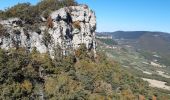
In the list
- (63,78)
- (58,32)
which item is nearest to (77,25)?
(58,32)

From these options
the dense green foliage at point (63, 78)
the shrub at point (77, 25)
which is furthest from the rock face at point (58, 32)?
the dense green foliage at point (63, 78)

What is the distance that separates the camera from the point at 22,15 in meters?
122

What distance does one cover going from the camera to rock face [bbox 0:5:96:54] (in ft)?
367

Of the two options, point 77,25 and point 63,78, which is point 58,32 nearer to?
point 77,25

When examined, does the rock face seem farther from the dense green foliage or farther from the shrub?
the dense green foliage

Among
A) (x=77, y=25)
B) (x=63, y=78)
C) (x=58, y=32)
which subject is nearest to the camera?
(x=63, y=78)

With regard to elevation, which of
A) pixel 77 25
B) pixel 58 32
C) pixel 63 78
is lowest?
pixel 63 78

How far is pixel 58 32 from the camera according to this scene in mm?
123438

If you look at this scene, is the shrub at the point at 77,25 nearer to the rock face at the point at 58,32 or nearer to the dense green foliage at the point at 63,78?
the rock face at the point at 58,32

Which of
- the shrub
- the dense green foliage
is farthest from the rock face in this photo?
the dense green foliage

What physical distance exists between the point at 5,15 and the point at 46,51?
18.8 metres

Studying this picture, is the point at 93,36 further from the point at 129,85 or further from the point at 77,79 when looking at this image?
the point at 77,79

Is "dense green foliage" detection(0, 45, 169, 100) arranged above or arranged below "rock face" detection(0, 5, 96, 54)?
below

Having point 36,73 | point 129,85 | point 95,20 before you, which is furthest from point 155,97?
point 36,73
